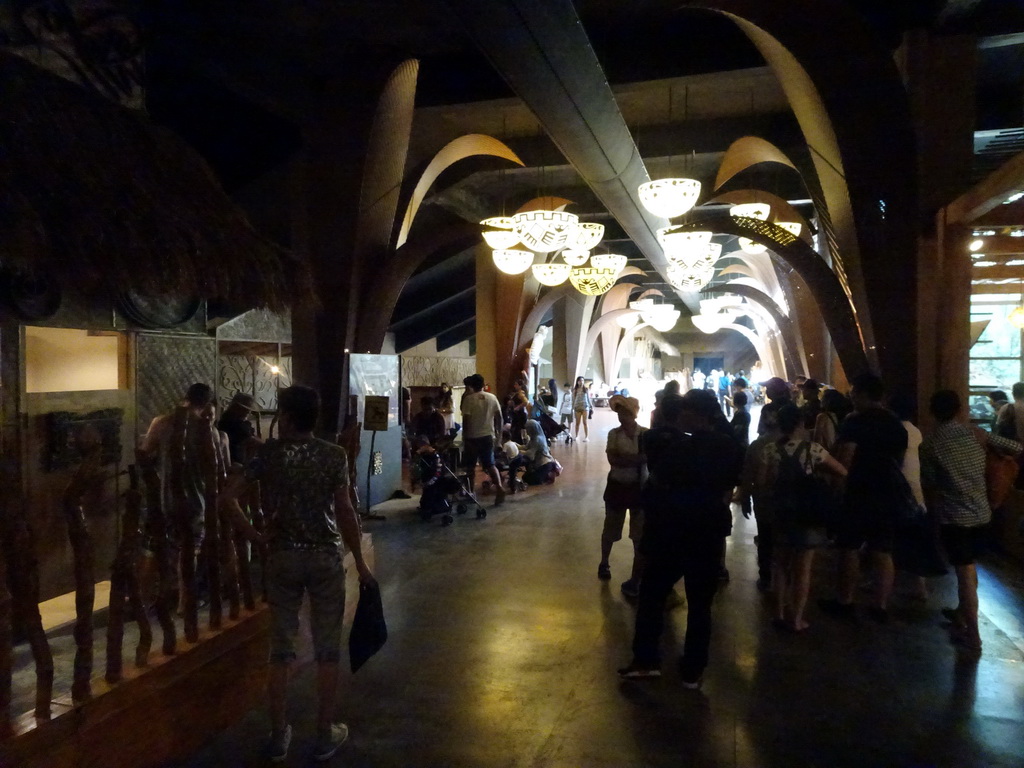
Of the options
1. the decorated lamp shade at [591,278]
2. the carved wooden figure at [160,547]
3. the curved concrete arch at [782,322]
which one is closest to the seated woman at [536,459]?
the decorated lamp shade at [591,278]

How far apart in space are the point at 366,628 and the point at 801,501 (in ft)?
8.38

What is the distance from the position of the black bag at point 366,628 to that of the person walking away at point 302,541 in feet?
0.28

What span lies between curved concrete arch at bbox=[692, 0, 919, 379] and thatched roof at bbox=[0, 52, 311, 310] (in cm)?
404

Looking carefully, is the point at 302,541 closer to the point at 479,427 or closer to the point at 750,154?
the point at 479,427

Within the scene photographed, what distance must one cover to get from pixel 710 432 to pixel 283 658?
2.15 meters

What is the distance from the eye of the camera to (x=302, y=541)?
2.63 meters

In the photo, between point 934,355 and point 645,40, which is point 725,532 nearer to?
point 934,355

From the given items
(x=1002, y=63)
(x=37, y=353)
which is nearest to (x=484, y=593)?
(x=37, y=353)

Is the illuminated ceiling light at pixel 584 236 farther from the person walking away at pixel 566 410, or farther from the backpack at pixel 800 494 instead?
the person walking away at pixel 566 410

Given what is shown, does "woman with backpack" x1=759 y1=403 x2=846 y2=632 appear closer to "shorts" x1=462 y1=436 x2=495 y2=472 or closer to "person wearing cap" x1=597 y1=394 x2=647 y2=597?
"person wearing cap" x1=597 y1=394 x2=647 y2=597

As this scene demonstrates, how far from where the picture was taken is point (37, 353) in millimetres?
4891

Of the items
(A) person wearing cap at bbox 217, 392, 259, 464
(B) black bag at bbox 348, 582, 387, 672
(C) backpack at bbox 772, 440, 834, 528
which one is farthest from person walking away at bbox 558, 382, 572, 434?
(B) black bag at bbox 348, 582, 387, 672

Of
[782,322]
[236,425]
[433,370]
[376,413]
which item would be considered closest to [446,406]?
[376,413]

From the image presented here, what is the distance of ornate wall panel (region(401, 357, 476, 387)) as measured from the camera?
14562mm
